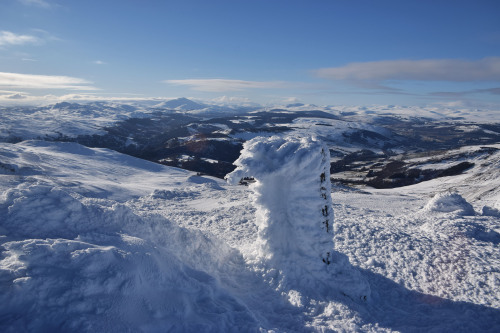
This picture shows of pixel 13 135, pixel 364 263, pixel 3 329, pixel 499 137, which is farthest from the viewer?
pixel 499 137

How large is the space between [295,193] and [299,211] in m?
0.78

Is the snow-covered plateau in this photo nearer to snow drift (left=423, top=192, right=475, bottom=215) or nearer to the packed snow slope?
the packed snow slope

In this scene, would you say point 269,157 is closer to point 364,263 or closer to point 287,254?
point 287,254

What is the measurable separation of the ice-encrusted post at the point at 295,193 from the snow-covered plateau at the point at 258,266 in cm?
5

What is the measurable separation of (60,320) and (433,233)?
17.6m

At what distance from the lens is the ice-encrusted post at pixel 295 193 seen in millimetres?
11547

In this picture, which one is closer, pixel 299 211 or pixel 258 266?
pixel 299 211

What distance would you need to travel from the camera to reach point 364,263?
13.6 meters

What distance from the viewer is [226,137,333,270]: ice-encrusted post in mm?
11547

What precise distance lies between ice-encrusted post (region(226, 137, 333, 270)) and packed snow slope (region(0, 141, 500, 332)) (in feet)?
2.22

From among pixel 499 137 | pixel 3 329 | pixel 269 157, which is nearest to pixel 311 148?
pixel 269 157

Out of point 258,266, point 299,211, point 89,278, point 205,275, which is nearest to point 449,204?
point 299,211

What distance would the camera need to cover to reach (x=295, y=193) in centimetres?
1184

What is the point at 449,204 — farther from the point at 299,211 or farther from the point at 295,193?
the point at 295,193
